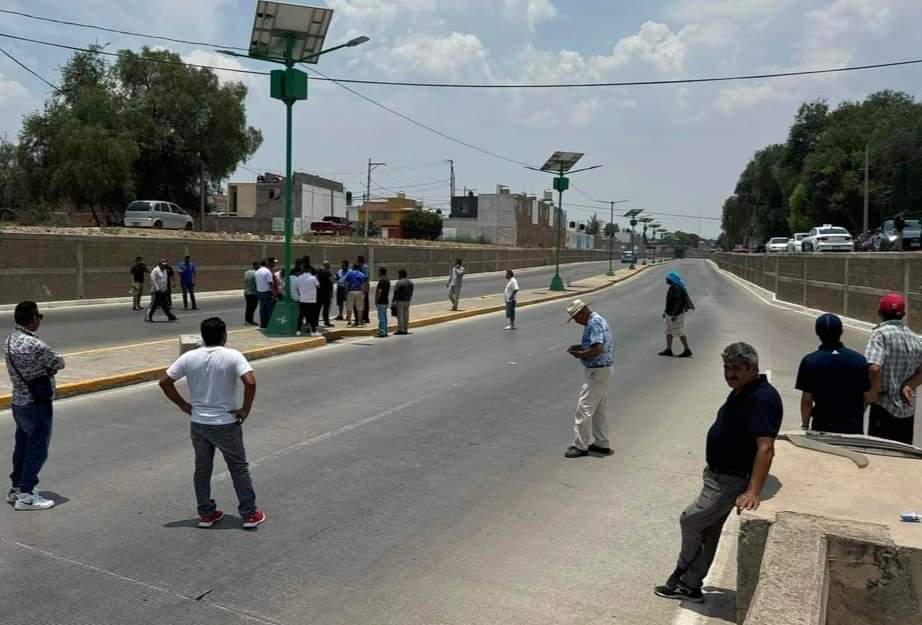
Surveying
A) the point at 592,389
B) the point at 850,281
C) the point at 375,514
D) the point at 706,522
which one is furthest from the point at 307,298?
the point at 850,281

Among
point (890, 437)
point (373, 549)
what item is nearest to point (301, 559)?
point (373, 549)

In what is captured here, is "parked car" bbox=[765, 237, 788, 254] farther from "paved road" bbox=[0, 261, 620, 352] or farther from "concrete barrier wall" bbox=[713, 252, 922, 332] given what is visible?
"paved road" bbox=[0, 261, 620, 352]

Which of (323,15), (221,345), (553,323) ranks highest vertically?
(323,15)

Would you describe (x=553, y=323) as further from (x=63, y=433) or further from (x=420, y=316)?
(x=63, y=433)

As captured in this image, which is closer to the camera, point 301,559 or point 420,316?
point 301,559

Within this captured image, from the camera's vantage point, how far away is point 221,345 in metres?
5.75

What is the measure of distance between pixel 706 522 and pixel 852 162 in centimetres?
7034

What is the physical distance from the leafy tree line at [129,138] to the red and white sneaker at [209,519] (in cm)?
4386

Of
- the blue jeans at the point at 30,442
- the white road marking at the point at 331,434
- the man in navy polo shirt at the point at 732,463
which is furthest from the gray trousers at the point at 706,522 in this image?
the blue jeans at the point at 30,442

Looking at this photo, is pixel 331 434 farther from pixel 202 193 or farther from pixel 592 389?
pixel 202 193

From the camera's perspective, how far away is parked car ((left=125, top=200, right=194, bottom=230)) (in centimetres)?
3869

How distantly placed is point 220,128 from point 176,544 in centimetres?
5382

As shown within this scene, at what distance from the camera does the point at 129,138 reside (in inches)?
1884

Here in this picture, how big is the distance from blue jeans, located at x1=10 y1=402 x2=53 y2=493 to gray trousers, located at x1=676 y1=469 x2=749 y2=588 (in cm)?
483
